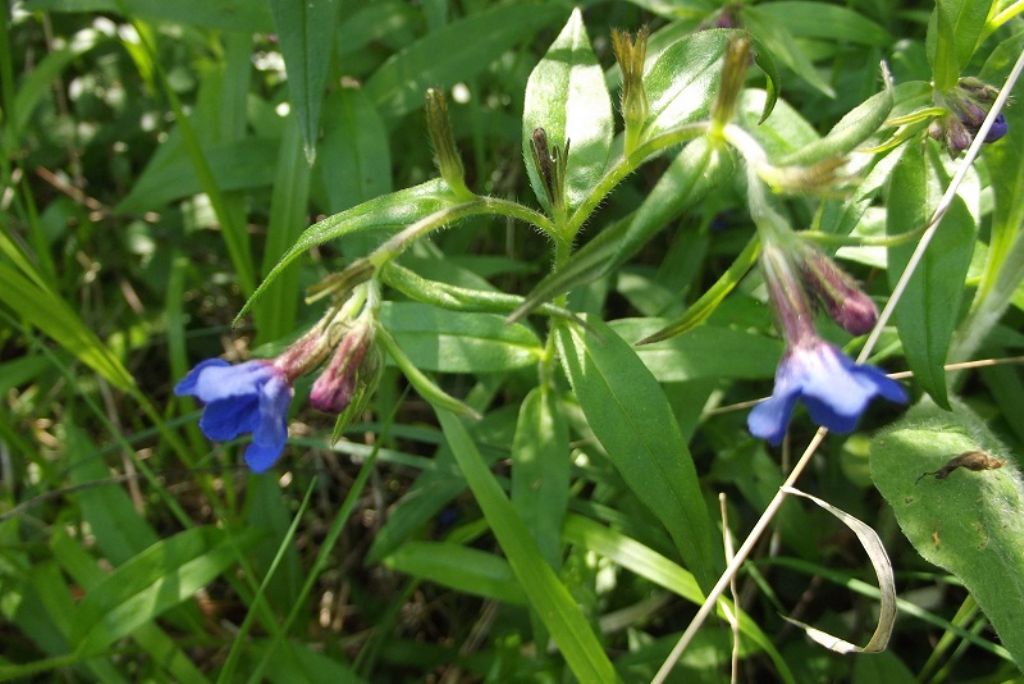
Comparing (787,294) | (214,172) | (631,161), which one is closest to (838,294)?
(787,294)

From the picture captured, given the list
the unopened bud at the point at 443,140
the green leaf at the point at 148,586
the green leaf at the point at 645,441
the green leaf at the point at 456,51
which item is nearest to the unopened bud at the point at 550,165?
the unopened bud at the point at 443,140

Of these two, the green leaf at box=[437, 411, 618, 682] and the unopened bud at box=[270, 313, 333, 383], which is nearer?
the unopened bud at box=[270, 313, 333, 383]

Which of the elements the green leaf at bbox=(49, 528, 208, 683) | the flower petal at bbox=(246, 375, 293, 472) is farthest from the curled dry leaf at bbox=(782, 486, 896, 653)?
the green leaf at bbox=(49, 528, 208, 683)

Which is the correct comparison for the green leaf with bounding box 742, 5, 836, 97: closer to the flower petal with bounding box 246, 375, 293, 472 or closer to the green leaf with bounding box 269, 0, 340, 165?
the green leaf with bounding box 269, 0, 340, 165

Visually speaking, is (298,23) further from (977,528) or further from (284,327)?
(977,528)

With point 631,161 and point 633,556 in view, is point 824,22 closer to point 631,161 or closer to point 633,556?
point 631,161
